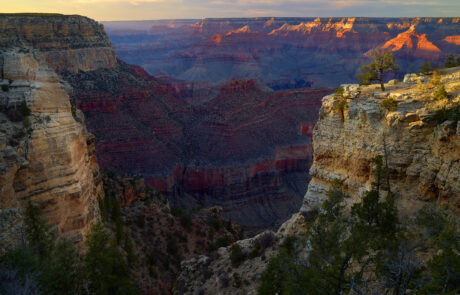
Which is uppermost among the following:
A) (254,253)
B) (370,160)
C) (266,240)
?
(370,160)

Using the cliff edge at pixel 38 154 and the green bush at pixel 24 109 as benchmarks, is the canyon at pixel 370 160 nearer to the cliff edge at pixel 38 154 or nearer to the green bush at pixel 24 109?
the cliff edge at pixel 38 154

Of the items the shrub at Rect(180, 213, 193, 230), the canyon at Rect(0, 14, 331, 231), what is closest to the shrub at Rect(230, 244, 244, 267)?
the shrub at Rect(180, 213, 193, 230)

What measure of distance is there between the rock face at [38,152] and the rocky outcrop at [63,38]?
27065 millimetres

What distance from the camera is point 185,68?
5098 inches

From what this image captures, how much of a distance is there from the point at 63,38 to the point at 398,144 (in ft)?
151

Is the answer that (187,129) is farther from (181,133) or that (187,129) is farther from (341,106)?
(341,106)

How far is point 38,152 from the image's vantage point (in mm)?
13641

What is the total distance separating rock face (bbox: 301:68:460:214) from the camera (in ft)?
Answer: 40.3

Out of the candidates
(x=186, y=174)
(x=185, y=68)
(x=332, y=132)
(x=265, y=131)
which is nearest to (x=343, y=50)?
(x=185, y=68)

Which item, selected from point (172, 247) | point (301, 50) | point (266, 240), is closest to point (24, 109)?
point (266, 240)

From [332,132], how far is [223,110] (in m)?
38.2

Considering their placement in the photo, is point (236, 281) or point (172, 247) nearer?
point (236, 281)

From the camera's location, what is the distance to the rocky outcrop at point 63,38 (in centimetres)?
4066

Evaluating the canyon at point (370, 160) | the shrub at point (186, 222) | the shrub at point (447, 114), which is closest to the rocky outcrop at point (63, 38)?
the shrub at point (186, 222)
